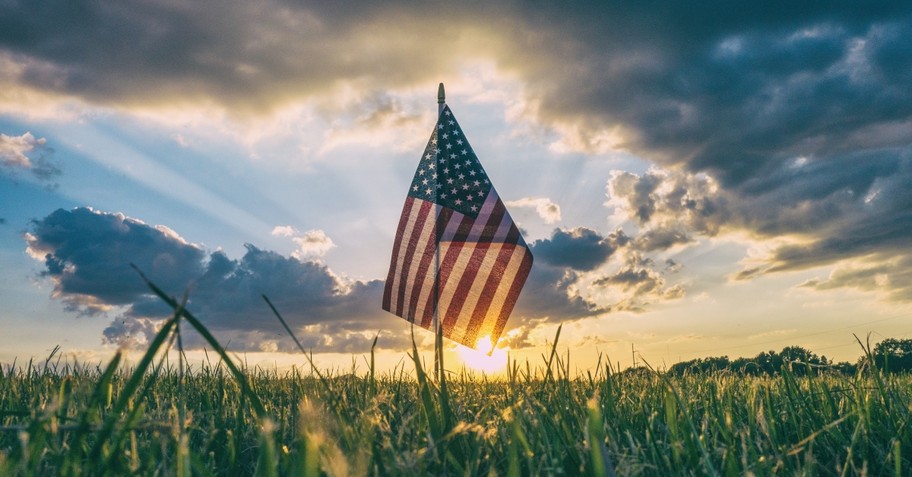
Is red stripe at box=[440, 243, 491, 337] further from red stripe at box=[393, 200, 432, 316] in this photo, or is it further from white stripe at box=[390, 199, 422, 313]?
white stripe at box=[390, 199, 422, 313]

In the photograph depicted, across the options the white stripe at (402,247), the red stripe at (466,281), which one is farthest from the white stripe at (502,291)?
the white stripe at (402,247)

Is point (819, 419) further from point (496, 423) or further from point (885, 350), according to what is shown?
point (496, 423)

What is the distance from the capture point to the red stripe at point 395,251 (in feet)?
35.3

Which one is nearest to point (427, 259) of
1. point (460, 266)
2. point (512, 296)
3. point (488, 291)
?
point (460, 266)

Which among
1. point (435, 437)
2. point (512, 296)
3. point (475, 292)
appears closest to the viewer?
point (435, 437)

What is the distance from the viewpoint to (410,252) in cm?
1066

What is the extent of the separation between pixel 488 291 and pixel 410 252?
144 centimetres

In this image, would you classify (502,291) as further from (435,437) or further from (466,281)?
(435,437)

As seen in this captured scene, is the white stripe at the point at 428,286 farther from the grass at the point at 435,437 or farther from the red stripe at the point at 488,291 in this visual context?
the grass at the point at 435,437

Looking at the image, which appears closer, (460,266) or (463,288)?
(463,288)

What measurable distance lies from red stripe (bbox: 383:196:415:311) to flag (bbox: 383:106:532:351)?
2 centimetres

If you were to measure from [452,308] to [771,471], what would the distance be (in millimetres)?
8633

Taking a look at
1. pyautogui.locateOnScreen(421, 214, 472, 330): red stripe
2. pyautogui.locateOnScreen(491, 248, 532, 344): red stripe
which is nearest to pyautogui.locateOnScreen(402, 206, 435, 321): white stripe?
pyautogui.locateOnScreen(421, 214, 472, 330): red stripe

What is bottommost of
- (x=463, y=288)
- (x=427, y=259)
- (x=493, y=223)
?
(x=463, y=288)
